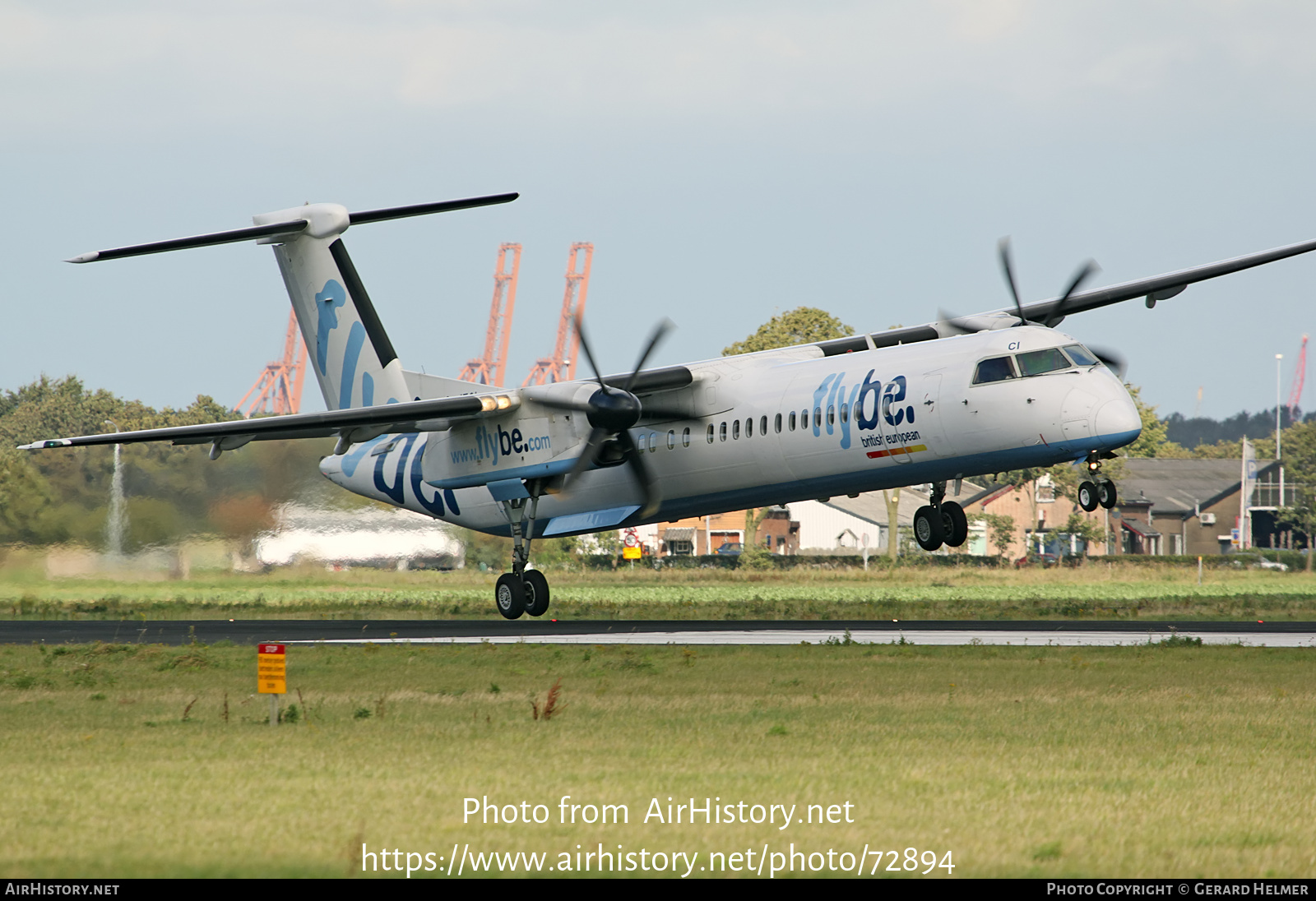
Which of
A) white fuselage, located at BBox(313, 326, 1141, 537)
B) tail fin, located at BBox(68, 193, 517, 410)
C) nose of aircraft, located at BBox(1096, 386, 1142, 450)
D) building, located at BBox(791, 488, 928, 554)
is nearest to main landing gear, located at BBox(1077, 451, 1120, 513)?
white fuselage, located at BBox(313, 326, 1141, 537)

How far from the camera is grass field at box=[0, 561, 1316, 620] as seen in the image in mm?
37625

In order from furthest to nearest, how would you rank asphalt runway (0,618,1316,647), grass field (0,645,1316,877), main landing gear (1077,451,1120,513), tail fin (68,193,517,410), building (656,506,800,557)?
building (656,506,800,557), tail fin (68,193,517,410), asphalt runway (0,618,1316,647), main landing gear (1077,451,1120,513), grass field (0,645,1316,877)

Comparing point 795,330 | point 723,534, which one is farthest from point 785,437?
point 723,534

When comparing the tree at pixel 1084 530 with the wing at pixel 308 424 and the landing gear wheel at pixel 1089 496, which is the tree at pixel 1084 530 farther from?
the landing gear wheel at pixel 1089 496

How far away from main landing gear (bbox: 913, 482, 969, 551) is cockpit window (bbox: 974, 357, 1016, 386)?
2.71m

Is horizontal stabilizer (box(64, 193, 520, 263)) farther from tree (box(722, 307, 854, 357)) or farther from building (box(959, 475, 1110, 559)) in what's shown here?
building (box(959, 475, 1110, 559))

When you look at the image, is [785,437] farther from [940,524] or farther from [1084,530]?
[1084,530]

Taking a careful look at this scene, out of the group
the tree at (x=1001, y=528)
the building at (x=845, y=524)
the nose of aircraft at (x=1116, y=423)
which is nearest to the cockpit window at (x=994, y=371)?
the nose of aircraft at (x=1116, y=423)

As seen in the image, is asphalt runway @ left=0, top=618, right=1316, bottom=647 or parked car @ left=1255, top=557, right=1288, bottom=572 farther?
parked car @ left=1255, top=557, right=1288, bottom=572

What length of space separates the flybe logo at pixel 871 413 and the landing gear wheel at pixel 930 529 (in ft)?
5.48

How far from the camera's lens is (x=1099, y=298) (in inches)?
1234

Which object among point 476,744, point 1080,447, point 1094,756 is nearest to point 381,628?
point 1080,447

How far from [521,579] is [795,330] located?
1388 inches

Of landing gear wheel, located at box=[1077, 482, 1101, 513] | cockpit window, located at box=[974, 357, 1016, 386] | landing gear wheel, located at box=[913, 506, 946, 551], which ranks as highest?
cockpit window, located at box=[974, 357, 1016, 386]
